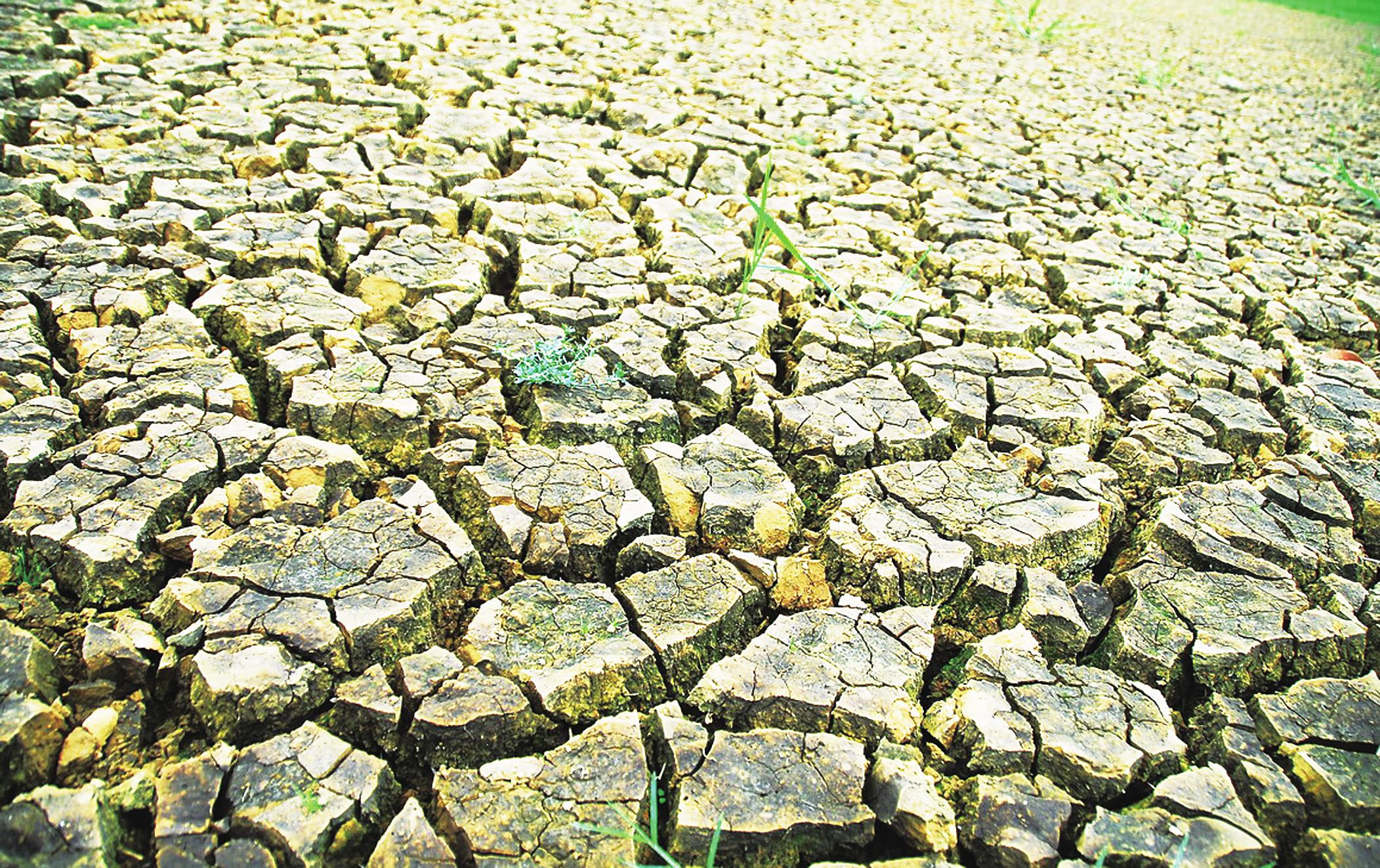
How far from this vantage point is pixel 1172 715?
163 centimetres

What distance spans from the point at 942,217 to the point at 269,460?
2.64 metres

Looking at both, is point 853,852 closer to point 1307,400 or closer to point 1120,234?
point 1307,400

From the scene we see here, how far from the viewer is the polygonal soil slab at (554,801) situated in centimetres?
130

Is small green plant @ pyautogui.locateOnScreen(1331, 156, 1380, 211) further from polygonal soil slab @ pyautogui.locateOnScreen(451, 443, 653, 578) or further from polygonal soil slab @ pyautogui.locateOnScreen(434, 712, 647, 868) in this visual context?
polygonal soil slab @ pyautogui.locateOnScreen(434, 712, 647, 868)

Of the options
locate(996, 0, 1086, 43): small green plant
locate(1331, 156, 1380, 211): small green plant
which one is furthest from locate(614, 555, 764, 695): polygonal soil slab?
locate(996, 0, 1086, 43): small green plant

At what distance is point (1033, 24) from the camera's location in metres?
7.45

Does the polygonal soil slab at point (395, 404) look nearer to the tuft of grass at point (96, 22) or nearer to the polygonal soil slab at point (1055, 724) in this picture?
the polygonal soil slab at point (1055, 724)

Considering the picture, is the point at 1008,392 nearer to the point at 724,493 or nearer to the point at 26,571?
the point at 724,493

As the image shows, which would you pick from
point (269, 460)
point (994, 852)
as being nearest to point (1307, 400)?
point (994, 852)

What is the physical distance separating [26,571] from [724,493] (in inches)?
53.2

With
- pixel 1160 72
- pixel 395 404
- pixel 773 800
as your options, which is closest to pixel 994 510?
pixel 773 800

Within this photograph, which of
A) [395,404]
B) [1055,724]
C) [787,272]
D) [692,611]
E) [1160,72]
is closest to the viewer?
[1055,724]

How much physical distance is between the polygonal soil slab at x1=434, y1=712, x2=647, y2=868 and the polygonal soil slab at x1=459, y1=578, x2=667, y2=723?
8 cm

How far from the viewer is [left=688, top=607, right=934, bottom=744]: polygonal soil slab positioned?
154cm
